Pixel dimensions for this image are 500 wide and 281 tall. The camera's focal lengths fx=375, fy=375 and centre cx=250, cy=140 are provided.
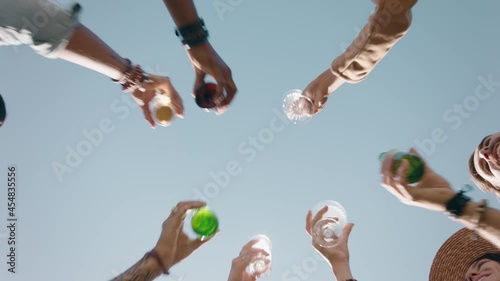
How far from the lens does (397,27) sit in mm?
2641

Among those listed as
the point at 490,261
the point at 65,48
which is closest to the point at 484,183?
the point at 490,261

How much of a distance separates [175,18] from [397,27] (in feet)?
5.12

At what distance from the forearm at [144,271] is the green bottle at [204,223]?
0.76 m

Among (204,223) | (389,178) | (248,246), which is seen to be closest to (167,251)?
(204,223)

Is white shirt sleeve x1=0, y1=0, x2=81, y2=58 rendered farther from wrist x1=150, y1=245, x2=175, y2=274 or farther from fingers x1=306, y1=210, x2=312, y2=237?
fingers x1=306, y1=210, x2=312, y2=237

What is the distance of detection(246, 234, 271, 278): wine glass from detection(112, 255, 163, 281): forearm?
885mm

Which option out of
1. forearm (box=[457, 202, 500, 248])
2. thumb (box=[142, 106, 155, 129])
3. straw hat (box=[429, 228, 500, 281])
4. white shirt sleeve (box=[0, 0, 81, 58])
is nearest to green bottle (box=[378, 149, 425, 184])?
forearm (box=[457, 202, 500, 248])

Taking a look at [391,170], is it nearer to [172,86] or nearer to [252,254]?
[252,254]

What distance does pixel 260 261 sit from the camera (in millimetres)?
3369

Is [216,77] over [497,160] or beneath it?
over

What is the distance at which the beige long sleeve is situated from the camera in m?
2.56

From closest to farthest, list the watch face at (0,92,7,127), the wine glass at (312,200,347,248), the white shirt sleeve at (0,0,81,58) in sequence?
the white shirt sleeve at (0,0,81,58), the watch face at (0,92,7,127), the wine glass at (312,200,347,248)

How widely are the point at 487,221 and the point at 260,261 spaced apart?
71.5 inches

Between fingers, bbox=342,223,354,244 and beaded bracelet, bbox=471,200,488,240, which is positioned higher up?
fingers, bbox=342,223,354,244
